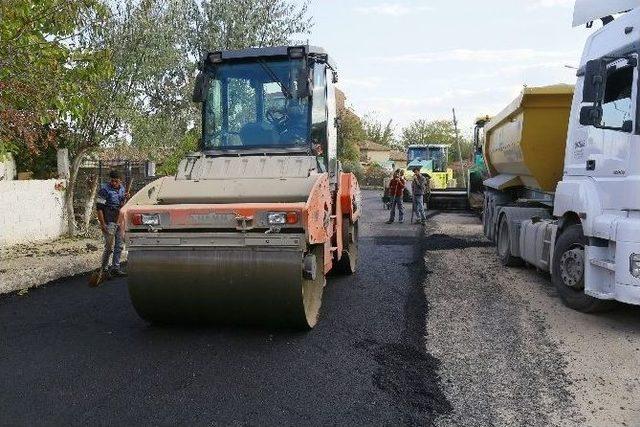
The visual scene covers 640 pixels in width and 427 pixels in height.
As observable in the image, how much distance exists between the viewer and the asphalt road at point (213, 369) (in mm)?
4043

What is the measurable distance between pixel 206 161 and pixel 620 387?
14.6ft

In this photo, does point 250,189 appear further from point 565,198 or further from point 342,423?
point 565,198

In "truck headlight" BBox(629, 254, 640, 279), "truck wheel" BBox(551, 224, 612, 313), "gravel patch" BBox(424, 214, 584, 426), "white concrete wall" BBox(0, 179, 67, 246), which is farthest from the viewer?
"white concrete wall" BBox(0, 179, 67, 246)

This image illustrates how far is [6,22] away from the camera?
25.4 feet

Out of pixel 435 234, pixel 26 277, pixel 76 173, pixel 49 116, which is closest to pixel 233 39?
pixel 76 173

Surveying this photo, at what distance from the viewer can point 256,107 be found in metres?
6.89

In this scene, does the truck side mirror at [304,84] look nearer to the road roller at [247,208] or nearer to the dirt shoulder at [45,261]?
the road roller at [247,208]

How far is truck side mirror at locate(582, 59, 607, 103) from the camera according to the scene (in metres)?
5.93

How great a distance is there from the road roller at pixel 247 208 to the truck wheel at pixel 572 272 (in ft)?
8.58

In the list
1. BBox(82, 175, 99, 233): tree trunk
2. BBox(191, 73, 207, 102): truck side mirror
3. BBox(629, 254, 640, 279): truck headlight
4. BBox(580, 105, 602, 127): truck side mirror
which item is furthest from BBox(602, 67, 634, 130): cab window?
BBox(82, 175, 99, 233): tree trunk

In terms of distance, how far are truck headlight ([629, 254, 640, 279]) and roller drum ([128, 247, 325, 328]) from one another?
301 centimetres

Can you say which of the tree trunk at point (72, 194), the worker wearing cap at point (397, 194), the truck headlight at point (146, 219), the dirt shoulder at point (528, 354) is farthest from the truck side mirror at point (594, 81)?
the worker wearing cap at point (397, 194)

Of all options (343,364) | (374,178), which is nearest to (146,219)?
(343,364)

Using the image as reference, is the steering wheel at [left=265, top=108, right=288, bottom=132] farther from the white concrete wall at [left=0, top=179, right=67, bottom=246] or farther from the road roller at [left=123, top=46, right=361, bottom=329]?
the white concrete wall at [left=0, top=179, right=67, bottom=246]
